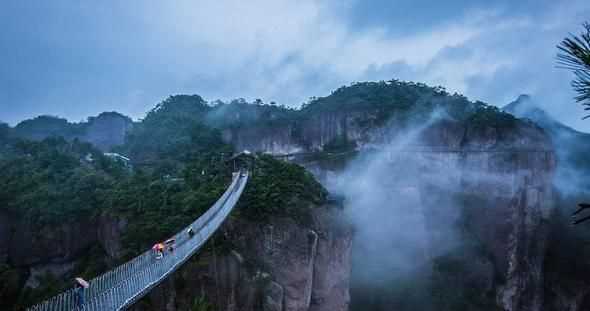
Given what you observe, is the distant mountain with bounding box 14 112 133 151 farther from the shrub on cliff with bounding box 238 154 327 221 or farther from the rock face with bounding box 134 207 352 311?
the rock face with bounding box 134 207 352 311

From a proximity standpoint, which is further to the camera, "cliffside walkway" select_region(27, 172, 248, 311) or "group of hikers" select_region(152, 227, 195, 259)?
"group of hikers" select_region(152, 227, 195, 259)

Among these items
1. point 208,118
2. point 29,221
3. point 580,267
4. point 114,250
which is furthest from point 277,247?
point 208,118

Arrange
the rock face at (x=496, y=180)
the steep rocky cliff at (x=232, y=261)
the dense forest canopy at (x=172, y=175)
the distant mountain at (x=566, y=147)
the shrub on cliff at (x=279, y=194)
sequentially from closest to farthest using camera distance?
1. the steep rocky cliff at (x=232, y=261)
2. the dense forest canopy at (x=172, y=175)
3. the shrub on cliff at (x=279, y=194)
4. the rock face at (x=496, y=180)
5. the distant mountain at (x=566, y=147)

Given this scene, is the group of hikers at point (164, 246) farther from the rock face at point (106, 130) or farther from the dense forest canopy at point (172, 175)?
the rock face at point (106, 130)

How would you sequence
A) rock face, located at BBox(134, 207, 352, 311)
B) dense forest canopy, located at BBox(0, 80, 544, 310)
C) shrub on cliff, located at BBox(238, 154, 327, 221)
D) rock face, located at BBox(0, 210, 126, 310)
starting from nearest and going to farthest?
rock face, located at BBox(134, 207, 352, 311) → dense forest canopy, located at BBox(0, 80, 544, 310) → shrub on cliff, located at BBox(238, 154, 327, 221) → rock face, located at BBox(0, 210, 126, 310)

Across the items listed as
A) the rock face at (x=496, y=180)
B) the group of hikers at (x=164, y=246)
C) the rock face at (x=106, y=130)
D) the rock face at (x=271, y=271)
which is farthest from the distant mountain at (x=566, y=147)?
the rock face at (x=106, y=130)

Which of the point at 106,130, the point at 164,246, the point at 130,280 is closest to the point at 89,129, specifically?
the point at 106,130

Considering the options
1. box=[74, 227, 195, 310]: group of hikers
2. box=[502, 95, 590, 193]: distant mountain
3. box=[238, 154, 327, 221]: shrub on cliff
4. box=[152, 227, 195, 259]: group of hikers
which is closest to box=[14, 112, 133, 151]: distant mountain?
box=[238, 154, 327, 221]: shrub on cliff
